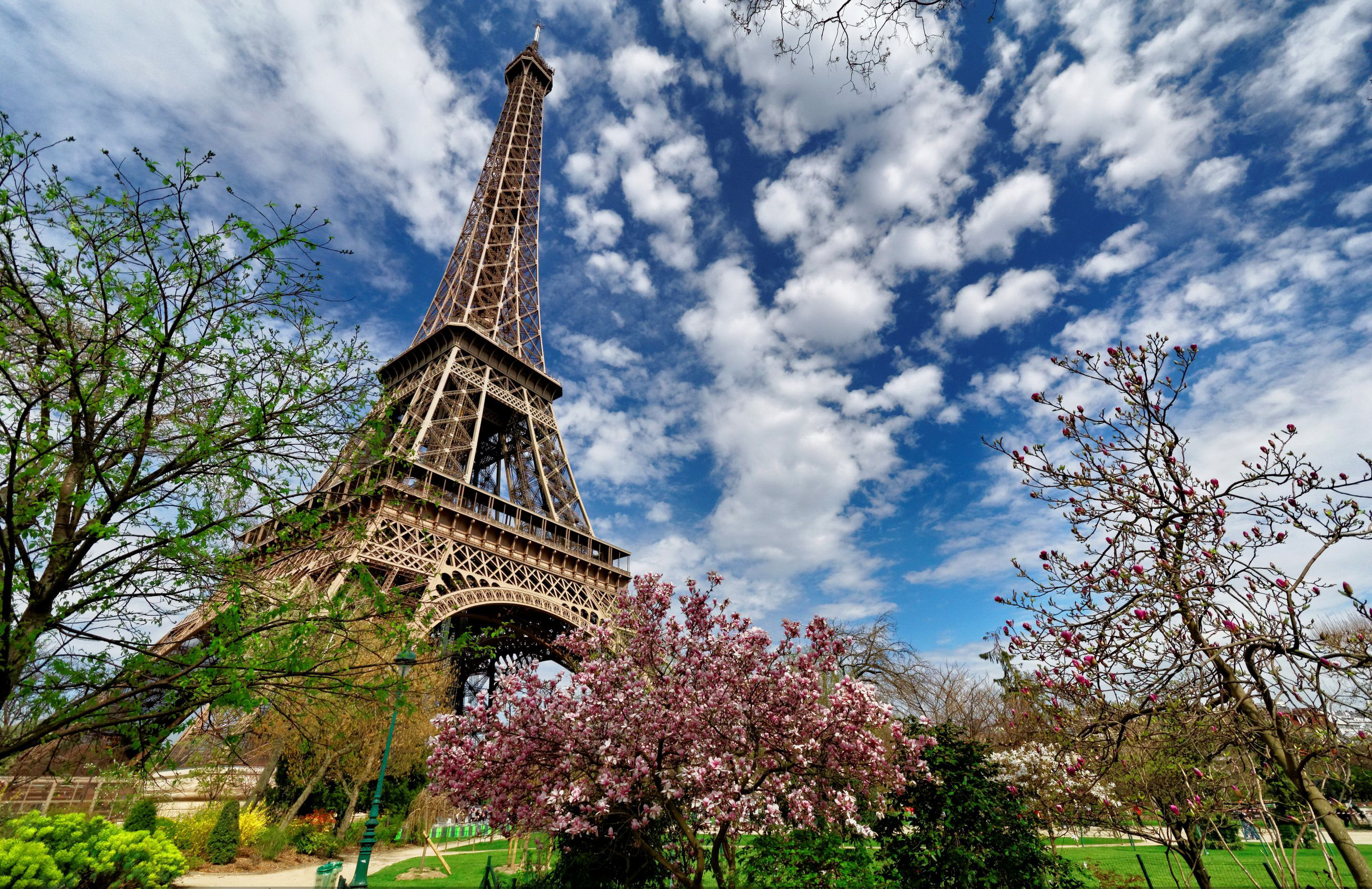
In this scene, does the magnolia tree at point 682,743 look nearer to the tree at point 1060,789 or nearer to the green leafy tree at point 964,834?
the green leafy tree at point 964,834

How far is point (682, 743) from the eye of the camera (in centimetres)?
778

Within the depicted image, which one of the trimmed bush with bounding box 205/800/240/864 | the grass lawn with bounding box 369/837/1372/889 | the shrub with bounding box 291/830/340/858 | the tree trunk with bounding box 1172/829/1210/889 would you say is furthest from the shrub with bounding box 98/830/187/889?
the tree trunk with bounding box 1172/829/1210/889

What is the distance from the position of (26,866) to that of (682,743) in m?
8.35

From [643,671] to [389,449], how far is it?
4.99 meters

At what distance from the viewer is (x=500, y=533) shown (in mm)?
24781

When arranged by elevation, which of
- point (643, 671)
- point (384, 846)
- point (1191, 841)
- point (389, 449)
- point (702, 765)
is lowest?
point (384, 846)

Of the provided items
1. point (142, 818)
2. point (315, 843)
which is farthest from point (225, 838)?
point (142, 818)

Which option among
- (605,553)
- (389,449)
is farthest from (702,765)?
(605,553)

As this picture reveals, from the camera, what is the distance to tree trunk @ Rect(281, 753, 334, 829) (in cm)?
1947

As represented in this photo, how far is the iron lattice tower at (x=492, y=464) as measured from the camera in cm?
2100

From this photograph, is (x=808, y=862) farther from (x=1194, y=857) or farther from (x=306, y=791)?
(x=306, y=791)

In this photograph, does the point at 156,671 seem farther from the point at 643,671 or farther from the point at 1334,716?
the point at 1334,716

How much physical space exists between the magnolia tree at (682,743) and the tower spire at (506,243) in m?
24.5

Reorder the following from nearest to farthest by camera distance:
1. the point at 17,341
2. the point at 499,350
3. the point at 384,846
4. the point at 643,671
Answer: the point at 17,341 → the point at 643,671 → the point at 384,846 → the point at 499,350
